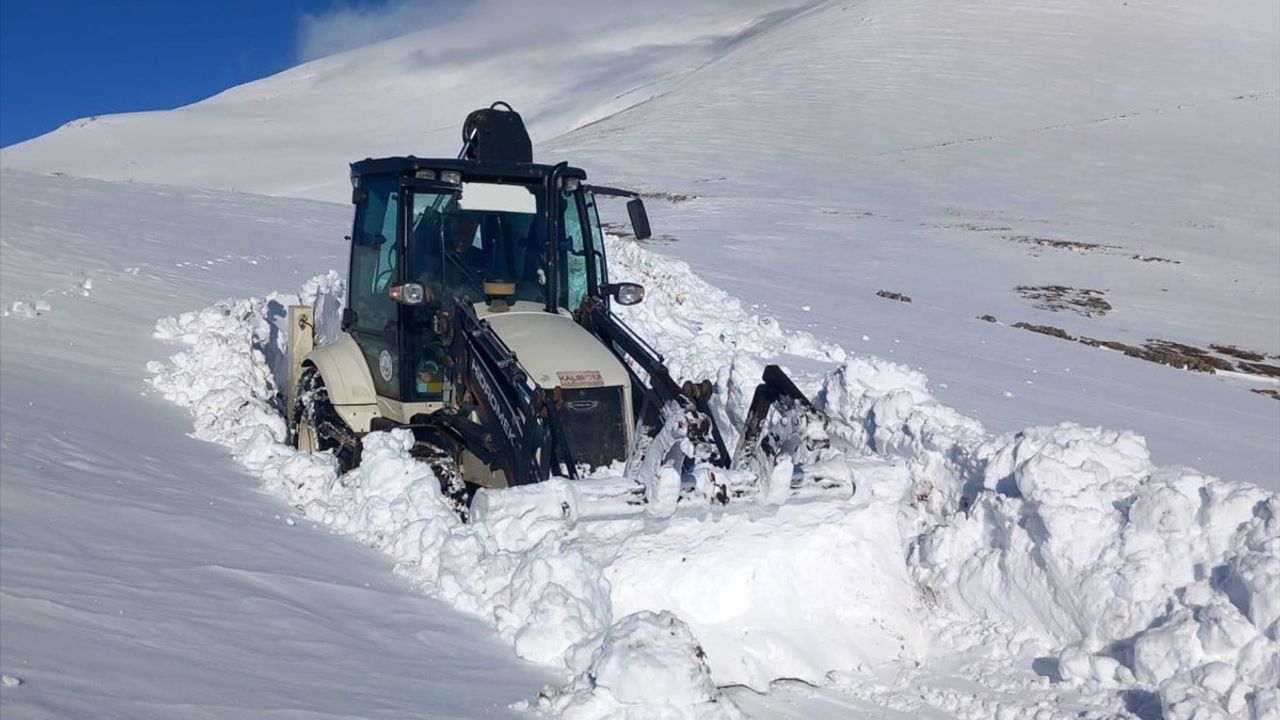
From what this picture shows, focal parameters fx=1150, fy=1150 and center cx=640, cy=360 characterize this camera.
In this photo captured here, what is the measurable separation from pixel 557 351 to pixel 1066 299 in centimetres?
1712

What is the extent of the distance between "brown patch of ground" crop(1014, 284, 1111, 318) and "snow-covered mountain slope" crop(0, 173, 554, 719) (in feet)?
53.9

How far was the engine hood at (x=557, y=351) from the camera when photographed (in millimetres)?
5836

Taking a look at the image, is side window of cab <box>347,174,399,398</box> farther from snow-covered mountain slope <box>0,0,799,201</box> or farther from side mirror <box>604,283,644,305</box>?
snow-covered mountain slope <box>0,0,799,201</box>

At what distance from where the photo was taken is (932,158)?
4084 centimetres

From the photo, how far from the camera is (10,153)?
187ft

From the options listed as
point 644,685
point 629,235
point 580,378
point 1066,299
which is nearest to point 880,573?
point 644,685

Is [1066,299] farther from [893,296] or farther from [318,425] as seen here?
[318,425]

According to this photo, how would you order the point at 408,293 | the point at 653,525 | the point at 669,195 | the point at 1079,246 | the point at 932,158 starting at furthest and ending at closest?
the point at 932,158, the point at 669,195, the point at 1079,246, the point at 408,293, the point at 653,525

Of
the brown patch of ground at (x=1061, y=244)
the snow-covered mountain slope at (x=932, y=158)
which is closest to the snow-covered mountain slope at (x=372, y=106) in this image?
the snow-covered mountain slope at (x=932, y=158)

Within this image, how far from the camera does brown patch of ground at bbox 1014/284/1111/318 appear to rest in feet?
66.0

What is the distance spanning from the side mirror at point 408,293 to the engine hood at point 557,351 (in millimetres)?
345

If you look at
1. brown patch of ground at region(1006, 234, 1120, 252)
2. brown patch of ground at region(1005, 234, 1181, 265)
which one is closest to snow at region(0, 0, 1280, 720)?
brown patch of ground at region(1005, 234, 1181, 265)

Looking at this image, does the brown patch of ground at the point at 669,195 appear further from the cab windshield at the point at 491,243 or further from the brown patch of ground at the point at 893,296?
the cab windshield at the point at 491,243

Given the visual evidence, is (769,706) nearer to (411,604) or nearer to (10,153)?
(411,604)
